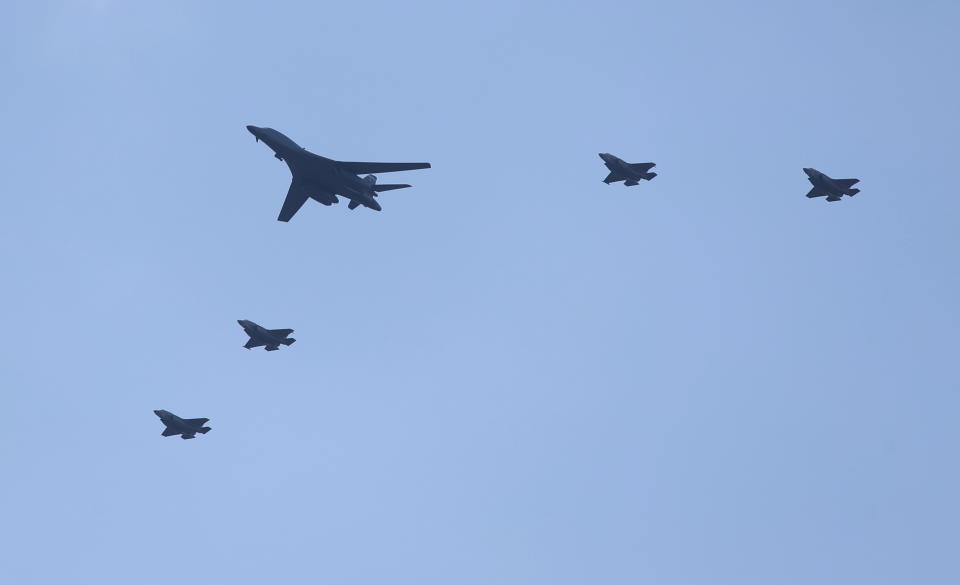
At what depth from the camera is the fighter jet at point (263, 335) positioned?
263ft

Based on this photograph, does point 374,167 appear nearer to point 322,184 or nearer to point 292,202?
point 322,184

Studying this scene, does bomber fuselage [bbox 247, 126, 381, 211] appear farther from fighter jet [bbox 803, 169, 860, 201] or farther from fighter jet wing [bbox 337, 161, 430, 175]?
fighter jet [bbox 803, 169, 860, 201]

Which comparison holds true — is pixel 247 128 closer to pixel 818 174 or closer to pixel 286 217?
pixel 286 217

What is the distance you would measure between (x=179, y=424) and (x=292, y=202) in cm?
2130

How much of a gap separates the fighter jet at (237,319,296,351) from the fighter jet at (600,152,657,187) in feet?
97.2

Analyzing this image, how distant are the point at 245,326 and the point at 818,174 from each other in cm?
4645

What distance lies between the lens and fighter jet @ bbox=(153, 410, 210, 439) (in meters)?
79.8

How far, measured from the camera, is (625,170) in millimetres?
86750

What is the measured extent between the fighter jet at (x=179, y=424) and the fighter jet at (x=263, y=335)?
7.01 metres

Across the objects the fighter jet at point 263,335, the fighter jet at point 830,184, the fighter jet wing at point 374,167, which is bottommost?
the fighter jet at point 263,335

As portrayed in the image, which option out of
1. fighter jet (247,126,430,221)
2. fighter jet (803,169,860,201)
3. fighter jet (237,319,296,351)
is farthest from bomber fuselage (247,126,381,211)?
fighter jet (803,169,860,201)

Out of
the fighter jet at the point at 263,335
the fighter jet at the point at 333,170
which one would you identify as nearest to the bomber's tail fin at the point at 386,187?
the fighter jet at the point at 333,170

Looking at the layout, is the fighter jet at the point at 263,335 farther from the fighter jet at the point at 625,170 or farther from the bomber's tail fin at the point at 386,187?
the fighter jet at the point at 625,170

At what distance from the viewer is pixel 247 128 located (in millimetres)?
79750
